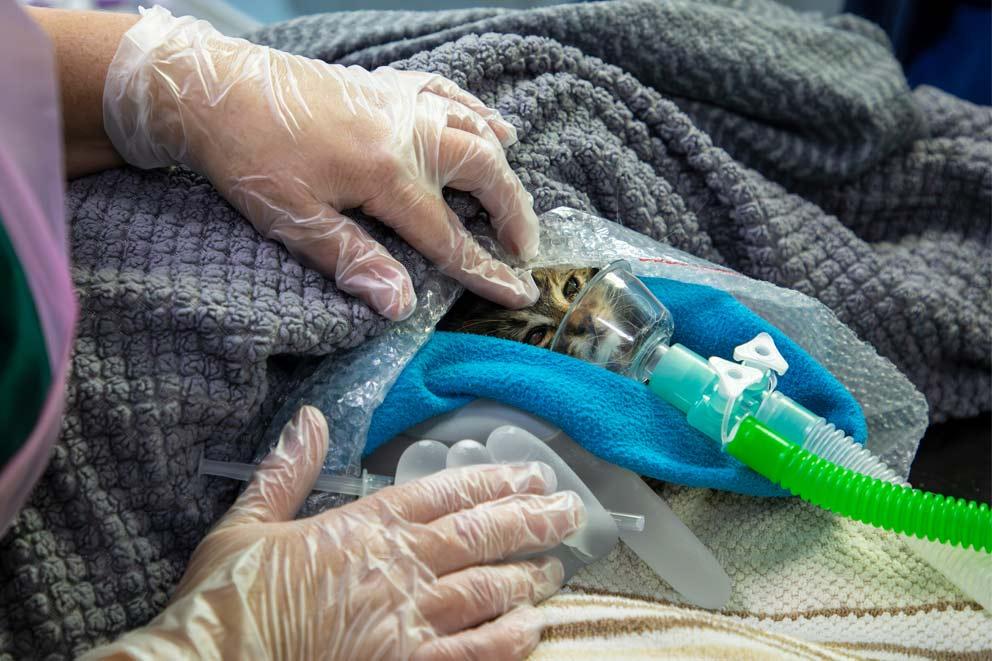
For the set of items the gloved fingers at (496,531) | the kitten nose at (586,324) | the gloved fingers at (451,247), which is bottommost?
the gloved fingers at (496,531)

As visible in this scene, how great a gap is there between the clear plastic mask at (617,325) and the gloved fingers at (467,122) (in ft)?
0.77

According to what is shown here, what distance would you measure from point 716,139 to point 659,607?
2.66 ft

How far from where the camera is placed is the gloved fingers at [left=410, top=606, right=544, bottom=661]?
864 millimetres

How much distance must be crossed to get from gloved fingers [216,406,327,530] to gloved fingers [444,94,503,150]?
426 millimetres

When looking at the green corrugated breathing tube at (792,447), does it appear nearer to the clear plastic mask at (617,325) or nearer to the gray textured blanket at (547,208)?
the clear plastic mask at (617,325)

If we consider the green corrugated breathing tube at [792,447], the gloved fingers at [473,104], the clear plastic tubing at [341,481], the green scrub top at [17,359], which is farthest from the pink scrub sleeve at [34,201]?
the green corrugated breathing tube at [792,447]

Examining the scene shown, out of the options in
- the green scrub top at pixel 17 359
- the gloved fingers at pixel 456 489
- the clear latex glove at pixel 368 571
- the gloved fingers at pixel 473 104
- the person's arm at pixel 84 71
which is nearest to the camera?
the green scrub top at pixel 17 359

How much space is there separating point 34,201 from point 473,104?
0.70 m

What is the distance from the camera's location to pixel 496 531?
3.08ft

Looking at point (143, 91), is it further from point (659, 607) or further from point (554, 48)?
point (659, 607)

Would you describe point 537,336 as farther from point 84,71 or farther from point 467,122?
point 84,71

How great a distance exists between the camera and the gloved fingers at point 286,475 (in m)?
0.95

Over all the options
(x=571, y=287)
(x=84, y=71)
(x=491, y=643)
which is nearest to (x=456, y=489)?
(x=491, y=643)

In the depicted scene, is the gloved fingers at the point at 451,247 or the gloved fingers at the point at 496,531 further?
the gloved fingers at the point at 451,247
